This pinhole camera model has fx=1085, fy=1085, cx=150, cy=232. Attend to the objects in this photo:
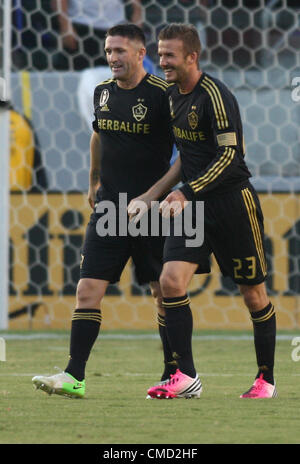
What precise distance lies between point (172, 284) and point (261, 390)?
0.55 m

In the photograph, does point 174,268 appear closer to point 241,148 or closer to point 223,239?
point 223,239

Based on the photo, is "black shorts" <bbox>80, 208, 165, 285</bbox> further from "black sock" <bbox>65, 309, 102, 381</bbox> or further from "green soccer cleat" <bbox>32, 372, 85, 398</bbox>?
"green soccer cleat" <bbox>32, 372, 85, 398</bbox>

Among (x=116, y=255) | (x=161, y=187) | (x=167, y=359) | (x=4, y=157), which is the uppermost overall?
(x=4, y=157)

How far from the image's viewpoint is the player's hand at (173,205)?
4.06 meters

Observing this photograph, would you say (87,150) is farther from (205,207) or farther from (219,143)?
(219,143)

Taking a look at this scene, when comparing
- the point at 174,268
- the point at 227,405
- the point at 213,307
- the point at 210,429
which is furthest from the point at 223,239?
the point at 213,307

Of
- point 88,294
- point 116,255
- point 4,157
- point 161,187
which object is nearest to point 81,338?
point 88,294

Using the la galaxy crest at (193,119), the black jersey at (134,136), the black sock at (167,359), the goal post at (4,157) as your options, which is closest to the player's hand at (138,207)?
the black jersey at (134,136)

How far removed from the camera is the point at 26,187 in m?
7.46

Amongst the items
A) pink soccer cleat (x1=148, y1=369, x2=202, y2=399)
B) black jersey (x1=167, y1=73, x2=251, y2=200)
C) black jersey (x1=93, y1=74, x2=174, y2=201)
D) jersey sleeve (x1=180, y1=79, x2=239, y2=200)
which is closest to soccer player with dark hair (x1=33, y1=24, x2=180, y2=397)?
black jersey (x1=93, y1=74, x2=174, y2=201)

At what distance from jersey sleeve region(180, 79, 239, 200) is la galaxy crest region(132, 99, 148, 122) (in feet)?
1.22

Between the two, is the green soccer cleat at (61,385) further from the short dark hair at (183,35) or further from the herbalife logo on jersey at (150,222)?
the short dark hair at (183,35)

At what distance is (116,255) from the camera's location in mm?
4449

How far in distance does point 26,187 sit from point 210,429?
434 centimetres
